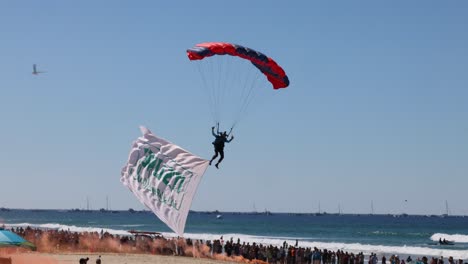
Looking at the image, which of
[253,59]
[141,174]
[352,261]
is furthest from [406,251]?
[141,174]

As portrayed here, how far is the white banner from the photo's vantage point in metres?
13.7

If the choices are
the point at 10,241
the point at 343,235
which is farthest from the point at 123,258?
the point at 343,235

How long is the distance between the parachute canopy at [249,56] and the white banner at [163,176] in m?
3.76

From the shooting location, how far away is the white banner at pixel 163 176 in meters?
13.7

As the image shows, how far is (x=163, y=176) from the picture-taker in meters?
14.2

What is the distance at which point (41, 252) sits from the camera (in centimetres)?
3114

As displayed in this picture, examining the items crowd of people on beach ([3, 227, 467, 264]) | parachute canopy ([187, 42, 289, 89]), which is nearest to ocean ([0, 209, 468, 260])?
crowd of people on beach ([3, 227, 467, 264])

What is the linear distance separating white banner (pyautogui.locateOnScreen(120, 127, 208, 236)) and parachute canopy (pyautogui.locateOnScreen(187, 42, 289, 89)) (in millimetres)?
3759

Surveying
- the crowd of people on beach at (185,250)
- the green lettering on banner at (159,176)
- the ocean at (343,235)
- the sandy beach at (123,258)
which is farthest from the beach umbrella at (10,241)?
the ocean at (343,235)

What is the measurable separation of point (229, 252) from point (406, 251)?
1088 inches

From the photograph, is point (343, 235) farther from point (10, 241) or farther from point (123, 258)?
point (10, 241)

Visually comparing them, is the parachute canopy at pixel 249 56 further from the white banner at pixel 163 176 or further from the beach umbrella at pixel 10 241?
the beach umbrella at pixel 10 241

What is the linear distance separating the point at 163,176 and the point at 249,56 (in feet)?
18.6

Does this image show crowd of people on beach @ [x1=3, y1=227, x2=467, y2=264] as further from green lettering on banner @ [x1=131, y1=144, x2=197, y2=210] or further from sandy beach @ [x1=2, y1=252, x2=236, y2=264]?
green lettering on banner @ [x1=131, y1=144, x2=197, y2=210]
